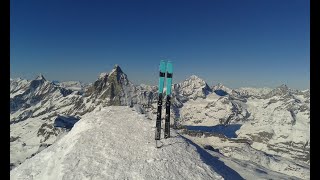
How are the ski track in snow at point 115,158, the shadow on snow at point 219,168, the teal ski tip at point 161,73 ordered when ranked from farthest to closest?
the teal ski tip at point 161,73, the shadow on snow at point 219,168, the ski track in snow at point 115,158

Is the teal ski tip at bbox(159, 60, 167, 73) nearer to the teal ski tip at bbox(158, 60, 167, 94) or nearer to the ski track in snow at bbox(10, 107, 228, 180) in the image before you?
the teal ski tip at bbox(158, 60, 167, 94)

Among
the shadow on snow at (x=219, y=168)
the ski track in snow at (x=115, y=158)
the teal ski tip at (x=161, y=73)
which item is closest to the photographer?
the ski track in snow at (x=115, y=158)

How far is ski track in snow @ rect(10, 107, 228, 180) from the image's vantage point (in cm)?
2559

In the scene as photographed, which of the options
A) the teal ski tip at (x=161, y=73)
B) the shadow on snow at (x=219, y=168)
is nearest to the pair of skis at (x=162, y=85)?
the teal ski tip at (x=161, y=73)

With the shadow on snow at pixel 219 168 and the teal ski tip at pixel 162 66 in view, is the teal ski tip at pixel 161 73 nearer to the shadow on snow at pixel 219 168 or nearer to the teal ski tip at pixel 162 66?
the teal ski tip at pixel 162 66

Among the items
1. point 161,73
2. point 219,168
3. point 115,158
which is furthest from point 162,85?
point 219,168

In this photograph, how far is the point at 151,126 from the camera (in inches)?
1442

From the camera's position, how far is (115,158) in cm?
2769

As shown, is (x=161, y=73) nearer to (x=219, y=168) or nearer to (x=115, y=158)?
(x=115, y=158)

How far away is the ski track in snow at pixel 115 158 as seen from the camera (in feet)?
84.0
